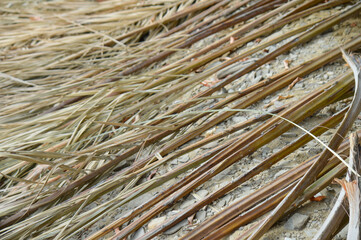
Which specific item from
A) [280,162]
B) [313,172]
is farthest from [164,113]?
[313,172]

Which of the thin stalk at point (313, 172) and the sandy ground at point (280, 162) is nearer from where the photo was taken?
the thin stalk at point (313, 172)

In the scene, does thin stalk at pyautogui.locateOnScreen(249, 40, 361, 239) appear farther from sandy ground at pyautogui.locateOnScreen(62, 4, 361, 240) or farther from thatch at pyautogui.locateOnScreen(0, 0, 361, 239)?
sandy ground at pyautogui.locateOnScreen(62, 4, 361, 240)

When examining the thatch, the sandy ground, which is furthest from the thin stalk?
the sandy ground

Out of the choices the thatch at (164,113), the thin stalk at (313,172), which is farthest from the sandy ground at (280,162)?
the thin stalk at (313,172)

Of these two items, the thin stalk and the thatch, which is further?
the thatch

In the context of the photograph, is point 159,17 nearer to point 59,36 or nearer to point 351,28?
point 59,36

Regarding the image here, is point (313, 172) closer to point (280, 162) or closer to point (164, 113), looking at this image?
point (280, 162)

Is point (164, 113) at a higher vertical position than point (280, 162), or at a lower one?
higher

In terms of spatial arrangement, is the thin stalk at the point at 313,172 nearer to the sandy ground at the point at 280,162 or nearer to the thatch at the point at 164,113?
the thatch at the point at 164,113

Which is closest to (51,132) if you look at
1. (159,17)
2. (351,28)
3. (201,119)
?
(201,119)
